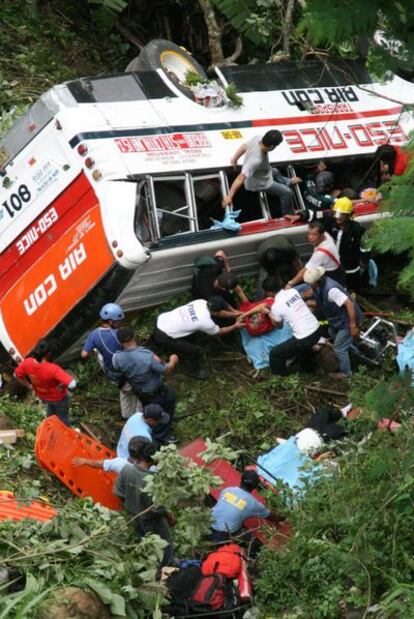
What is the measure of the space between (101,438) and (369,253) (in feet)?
11.8

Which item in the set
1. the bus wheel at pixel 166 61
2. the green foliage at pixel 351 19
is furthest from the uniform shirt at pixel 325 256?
the green foliage at pixel 351 19

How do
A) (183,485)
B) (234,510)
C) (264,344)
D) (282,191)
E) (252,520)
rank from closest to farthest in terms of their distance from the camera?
(183,485), (234,510), (252,520), (264,344), (282,191)

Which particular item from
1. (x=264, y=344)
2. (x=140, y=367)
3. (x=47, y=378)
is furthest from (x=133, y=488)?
(x=264, y=344)

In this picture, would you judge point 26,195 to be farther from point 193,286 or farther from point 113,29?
point 113,29

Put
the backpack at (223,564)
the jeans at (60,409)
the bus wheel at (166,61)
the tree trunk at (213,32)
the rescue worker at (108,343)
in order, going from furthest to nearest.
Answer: the tree trunk at (213,32)
the bus wheel at (166,61)
the rescue worker at (108,343)
the jeans at (60,409)
the backpack at (223,564)

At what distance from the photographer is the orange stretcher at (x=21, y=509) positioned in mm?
7750

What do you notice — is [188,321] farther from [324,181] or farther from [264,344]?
[324,181]

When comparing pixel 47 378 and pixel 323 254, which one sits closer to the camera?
pixel 47 378

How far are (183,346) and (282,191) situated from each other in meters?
2.01

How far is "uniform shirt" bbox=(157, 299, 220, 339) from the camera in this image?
10273mm

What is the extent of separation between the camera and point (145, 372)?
32.0ft

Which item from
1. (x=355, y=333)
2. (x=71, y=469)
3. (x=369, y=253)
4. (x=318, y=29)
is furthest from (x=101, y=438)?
(x=318, y=29)

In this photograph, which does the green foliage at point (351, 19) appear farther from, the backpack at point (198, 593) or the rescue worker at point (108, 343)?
the rescue worker at point (108, 343)

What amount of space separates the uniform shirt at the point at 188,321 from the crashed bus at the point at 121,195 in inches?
12.9
